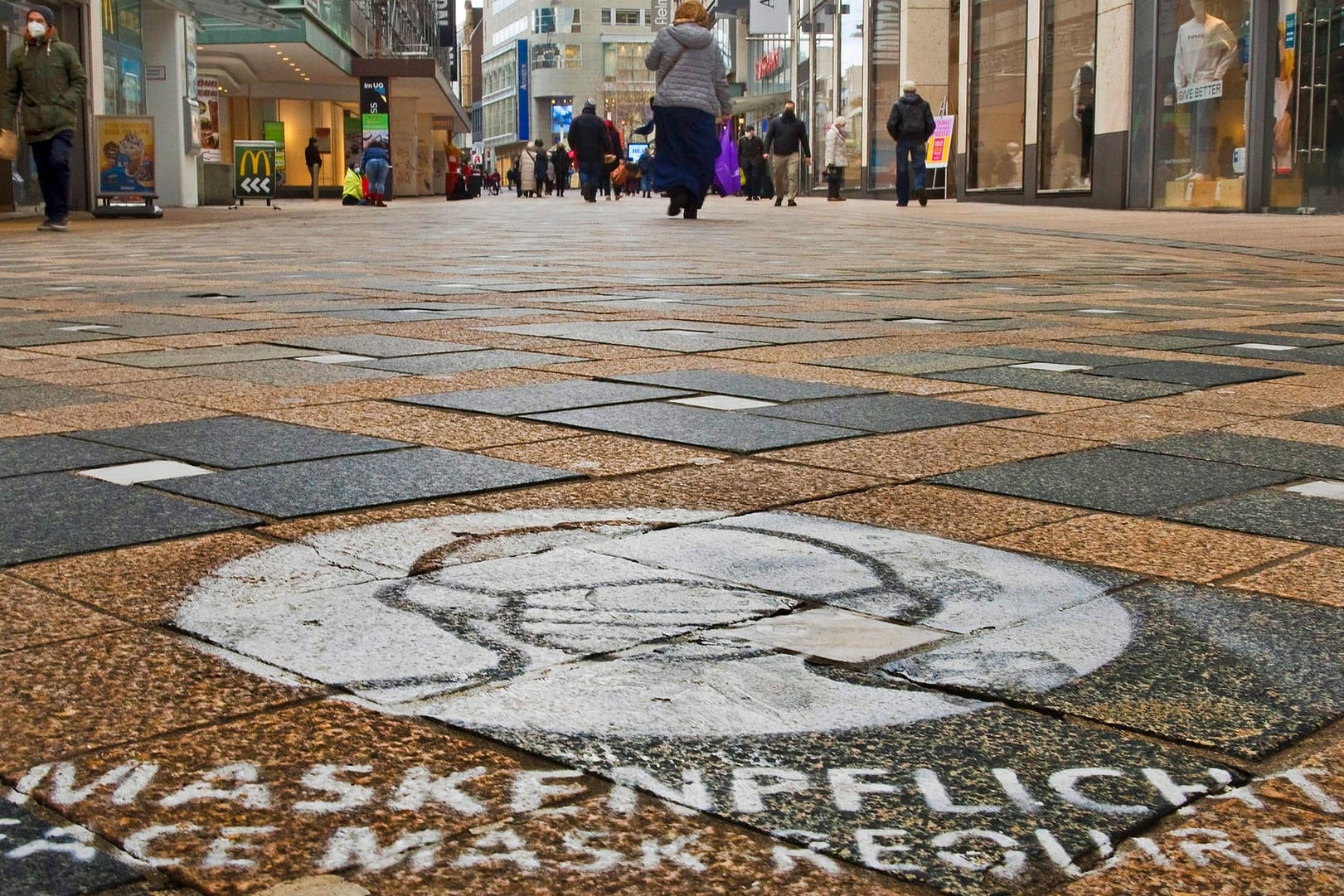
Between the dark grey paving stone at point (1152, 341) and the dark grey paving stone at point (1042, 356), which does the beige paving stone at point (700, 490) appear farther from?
the dark grey paving stone at point (1152, 341)

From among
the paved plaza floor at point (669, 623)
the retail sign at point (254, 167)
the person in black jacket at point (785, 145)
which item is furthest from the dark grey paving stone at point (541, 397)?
the retail sign at point (254, 167)

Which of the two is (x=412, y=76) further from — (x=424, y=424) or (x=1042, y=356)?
(x=424, y=424)

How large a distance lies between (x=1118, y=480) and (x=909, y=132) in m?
24.4

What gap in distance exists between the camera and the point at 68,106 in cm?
1599

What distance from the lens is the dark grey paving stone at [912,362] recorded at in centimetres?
486

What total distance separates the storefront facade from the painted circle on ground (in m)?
17.4

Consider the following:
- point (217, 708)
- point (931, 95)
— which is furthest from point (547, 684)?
point (931, 95)

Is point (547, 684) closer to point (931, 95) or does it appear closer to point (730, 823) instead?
point (730, 823)

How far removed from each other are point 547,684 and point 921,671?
0.42 meters

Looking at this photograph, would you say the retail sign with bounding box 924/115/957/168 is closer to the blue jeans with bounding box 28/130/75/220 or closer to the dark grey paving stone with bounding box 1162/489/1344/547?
the blue jeans with bounding box 28/130/75/220

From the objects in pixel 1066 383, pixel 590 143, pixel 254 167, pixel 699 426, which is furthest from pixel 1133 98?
pixel 699 426

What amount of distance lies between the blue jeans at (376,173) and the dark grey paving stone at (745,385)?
32550 mm

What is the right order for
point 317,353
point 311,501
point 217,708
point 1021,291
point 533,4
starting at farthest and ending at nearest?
A: point 533,4 < point 1021,291 < point 317,353 < point 311,501 < point 217,708

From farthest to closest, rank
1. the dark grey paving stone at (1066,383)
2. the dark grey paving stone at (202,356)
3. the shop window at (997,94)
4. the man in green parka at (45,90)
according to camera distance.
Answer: the shop window at (997,94) < the man in green parka at (45,90) < the dark grey paving stone at (202,356) < the dark grey paving stone at (1066,383)
